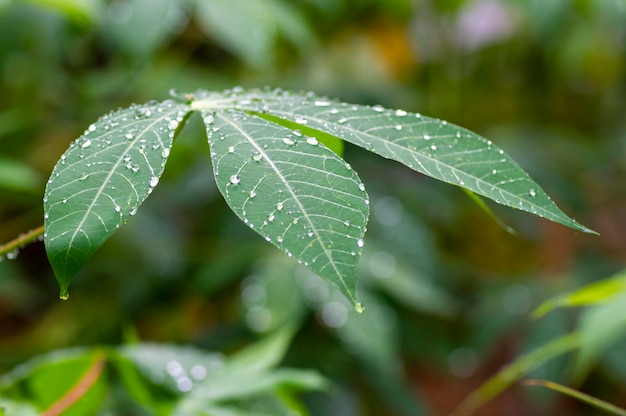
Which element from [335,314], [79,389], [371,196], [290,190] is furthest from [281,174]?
[371,196]

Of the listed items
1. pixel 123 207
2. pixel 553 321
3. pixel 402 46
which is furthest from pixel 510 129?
pixel 123 207

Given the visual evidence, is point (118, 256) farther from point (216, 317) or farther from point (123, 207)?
point (123, 207)

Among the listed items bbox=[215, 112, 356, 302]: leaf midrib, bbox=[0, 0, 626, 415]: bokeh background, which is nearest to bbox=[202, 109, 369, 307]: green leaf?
bbox=[215, 112, 356, 302]: leaf midrib

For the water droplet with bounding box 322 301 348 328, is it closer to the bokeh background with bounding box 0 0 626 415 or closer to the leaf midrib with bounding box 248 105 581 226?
the bokeh background with bounding box 0 0 626 415

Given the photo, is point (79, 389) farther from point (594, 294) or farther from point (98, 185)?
point (594, 294)

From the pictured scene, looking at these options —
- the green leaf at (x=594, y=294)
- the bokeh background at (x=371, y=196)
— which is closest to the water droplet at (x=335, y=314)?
the bokeh background at (x=371, y=196)

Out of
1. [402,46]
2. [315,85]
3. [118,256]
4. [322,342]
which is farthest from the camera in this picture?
[402,46]
